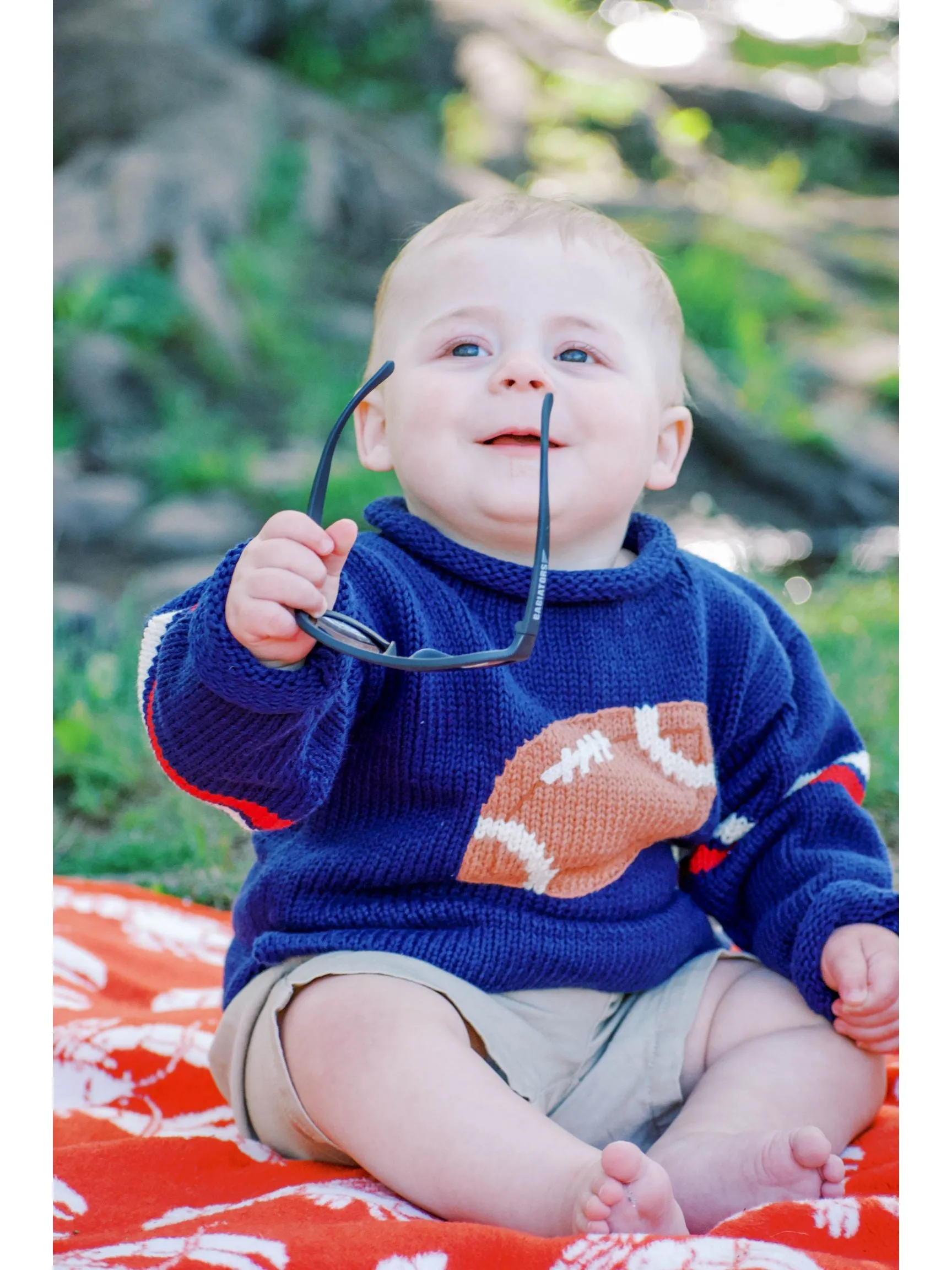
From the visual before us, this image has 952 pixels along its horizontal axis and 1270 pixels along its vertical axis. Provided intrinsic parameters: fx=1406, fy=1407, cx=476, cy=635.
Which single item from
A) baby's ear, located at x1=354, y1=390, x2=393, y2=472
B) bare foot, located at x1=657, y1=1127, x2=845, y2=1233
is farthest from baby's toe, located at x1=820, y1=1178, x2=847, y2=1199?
baby's ear, located at x1=354, y1=390, x2=393, y2=472

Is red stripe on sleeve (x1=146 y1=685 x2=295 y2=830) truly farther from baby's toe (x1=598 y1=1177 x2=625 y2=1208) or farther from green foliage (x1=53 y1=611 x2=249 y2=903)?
green foliage (x1=53 y1=611 x2=249 y2=903)

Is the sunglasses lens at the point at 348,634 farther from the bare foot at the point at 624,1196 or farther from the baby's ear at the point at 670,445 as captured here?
the baby's ear at the point at 670,445

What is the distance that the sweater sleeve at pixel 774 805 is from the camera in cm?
104

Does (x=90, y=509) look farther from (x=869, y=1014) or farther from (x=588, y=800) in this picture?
(x=869, y=1014)

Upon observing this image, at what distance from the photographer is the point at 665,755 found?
99cm

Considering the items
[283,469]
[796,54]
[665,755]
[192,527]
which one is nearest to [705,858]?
[665,755]

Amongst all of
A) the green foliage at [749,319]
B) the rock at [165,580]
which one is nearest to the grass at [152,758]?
the rock at [165,580]

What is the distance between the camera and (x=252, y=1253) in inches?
26.9

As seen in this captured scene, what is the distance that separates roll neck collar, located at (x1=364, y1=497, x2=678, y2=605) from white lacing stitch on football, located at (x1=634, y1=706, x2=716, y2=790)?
0.09 m

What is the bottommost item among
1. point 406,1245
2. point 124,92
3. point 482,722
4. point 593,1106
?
point 593,1106

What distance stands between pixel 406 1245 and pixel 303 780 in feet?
0.84

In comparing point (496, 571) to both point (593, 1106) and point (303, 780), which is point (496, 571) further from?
point (593, 1106)
